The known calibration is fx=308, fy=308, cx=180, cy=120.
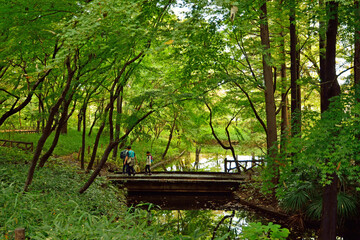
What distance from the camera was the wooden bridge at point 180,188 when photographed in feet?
57.4

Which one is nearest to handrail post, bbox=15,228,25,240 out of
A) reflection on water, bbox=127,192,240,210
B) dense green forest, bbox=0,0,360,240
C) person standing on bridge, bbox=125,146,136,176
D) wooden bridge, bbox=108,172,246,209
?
dense green forest, bbox=0,0,360,240

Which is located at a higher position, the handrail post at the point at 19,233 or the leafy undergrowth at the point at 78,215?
the handrail post at the point at 19,233

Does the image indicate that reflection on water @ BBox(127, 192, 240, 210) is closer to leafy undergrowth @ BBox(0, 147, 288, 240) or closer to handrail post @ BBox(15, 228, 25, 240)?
leafy undergrowth @ BBox(0, 147, 288, 240)

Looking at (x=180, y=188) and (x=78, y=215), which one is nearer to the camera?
(x=78, y=215)

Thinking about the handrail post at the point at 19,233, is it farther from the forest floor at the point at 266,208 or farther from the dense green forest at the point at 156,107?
the forest floor at the point at 266,208

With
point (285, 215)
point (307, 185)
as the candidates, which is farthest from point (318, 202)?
point (285, 215)

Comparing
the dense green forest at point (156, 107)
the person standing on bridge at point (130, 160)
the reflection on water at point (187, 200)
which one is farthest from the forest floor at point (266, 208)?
the person standing on bridge at point (130, 160)

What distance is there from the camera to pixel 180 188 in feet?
60.5

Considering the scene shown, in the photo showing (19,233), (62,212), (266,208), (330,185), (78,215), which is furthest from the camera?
(266,208)

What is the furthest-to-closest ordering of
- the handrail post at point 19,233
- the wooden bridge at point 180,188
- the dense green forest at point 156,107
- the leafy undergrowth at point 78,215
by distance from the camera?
1. the wooden bridge at point 180,188
2. the dense green forest at point 156,107
3. the leafy undergrowth at point 78,215
4. the handrail post at point 19,233

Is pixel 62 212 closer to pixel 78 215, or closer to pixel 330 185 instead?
pixel 78 215

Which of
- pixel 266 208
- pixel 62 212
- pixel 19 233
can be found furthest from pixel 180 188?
pixel 19 233

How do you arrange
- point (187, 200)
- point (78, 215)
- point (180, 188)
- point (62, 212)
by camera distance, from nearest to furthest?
point (62, 212) < point (78, 215) < point (187, 200) < point (180, 188)

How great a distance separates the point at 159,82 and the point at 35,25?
14206 mm
